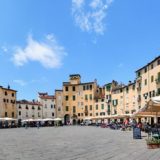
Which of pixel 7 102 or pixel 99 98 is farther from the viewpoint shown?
pixel 7 102

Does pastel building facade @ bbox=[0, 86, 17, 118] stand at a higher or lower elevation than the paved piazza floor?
higher

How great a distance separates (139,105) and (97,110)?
33120mm

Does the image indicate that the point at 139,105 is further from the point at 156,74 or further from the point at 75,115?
the point at 75,115

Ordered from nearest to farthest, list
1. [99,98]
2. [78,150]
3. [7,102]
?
[78,150] < [99,98] < [7,102]

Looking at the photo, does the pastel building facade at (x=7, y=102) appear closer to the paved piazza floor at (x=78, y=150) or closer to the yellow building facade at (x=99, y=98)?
the yellow building facade at (x=99, y=98)

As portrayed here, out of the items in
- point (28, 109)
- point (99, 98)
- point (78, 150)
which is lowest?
point (78, 150)

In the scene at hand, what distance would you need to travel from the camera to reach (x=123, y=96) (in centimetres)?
9281

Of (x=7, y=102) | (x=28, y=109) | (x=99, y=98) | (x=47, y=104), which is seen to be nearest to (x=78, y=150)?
(x=99, y=98)

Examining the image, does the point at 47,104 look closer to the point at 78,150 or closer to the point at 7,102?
the point at 7,102

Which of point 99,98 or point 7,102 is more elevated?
point 99,98

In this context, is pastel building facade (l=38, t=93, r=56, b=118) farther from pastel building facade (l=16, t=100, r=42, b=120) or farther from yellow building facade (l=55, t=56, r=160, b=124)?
yellow building facade (l=55, t=56, r=160, b=124)

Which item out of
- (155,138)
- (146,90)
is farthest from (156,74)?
(155,138)

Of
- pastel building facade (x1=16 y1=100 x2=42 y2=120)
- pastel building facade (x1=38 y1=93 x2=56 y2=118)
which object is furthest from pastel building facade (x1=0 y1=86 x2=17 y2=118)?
pastel building facade (x1=38 y1=93 x2=56 y2=118)

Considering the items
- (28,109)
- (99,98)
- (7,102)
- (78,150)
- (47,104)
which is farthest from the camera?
(47,104)
